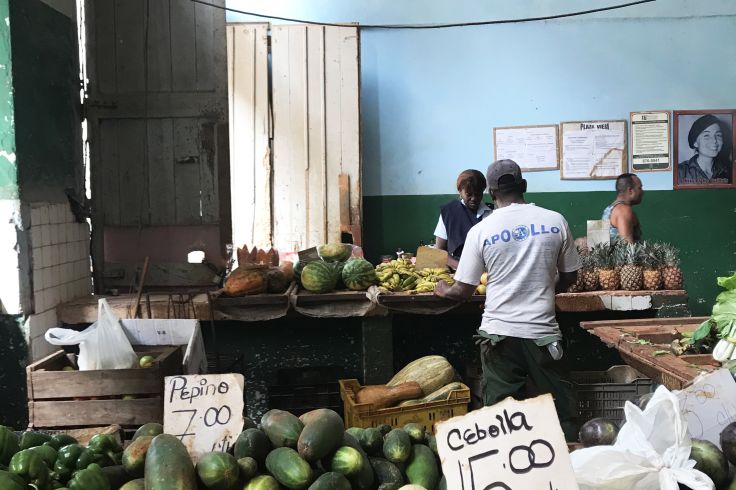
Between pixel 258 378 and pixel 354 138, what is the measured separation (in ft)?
8.52

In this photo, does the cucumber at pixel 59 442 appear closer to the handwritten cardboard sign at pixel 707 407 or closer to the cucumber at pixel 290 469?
the cucumber at pixel 290 469

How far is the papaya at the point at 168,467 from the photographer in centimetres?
151

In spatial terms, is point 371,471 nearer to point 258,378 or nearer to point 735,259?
point 258,378

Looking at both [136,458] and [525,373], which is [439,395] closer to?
[525,373]

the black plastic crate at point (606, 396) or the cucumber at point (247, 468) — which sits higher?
the cucumber at point (247, 468)

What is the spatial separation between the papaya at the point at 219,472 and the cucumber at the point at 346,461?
0.25 m

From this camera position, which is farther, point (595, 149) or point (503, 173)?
point (595, 149)

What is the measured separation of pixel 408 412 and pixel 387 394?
5.8 inches

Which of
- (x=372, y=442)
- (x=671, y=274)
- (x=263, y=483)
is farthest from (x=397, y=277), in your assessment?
(x=263, y=483)

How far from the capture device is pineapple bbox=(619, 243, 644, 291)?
420 centimetres

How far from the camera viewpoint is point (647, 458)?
1430mm

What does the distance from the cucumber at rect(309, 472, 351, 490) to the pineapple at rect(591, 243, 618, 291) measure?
3.11 m

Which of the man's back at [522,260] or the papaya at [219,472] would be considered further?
the man's back at [522,260]

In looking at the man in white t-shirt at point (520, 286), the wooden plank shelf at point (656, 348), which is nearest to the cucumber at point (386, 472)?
the wooden plank shelf at point (656, 348)
